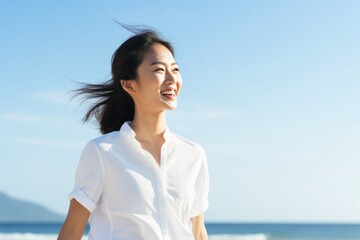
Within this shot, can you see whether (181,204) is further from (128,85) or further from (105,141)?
(128,85)

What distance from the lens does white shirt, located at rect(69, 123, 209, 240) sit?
9.40 feet

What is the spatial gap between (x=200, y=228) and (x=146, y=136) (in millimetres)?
498

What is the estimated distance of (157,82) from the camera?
9.82 feet

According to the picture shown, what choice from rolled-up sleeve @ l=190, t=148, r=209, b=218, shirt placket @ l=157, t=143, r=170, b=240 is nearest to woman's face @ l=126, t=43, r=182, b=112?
shirt placket @ l=157, t=143, r=170, b=240

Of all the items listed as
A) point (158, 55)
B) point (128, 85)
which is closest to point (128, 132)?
point (128, 85)

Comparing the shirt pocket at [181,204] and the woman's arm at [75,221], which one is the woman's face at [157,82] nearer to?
the shirt pocket at [181,204]

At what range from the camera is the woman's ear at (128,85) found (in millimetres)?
3143

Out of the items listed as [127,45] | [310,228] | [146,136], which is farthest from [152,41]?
[310,228]

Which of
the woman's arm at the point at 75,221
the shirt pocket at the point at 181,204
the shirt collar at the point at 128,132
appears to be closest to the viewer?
the woman's arm at the point at 75,221

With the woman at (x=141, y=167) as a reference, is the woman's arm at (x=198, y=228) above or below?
below

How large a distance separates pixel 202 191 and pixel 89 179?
0.60 meters

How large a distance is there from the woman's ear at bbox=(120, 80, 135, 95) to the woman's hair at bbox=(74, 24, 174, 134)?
18 mm

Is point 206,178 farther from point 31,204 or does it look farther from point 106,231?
point 31,204

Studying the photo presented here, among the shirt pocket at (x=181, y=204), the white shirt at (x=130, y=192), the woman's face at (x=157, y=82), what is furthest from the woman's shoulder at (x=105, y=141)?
the shirt pocket at (x=181, y=204)
